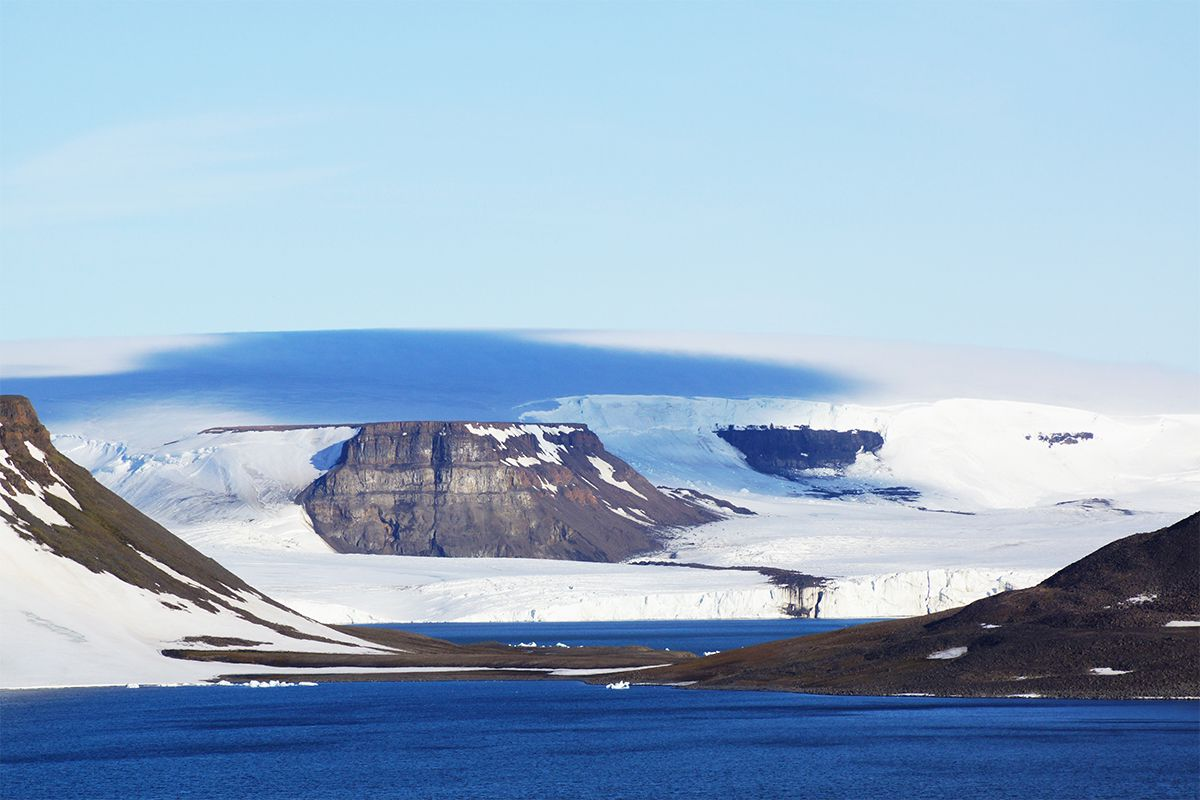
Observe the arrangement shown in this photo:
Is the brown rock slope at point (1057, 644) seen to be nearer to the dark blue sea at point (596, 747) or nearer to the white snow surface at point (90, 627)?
the dark blue sea at point (596, 747)

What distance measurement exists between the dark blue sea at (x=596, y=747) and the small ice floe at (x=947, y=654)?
4.85 metres

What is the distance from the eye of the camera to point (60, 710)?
93.6 meters

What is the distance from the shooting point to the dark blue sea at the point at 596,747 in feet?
210

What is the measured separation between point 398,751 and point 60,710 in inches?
947

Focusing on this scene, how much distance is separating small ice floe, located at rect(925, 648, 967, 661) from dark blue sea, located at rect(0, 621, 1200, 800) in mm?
4847

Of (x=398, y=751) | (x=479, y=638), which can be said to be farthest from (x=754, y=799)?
(x=479, y=638)

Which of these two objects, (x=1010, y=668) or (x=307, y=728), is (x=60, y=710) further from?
(x=1010, y=668)

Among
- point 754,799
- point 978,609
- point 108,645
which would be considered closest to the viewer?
point 754,799

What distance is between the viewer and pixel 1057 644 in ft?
305

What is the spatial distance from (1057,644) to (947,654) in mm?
6770

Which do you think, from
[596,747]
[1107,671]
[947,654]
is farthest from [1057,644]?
[596,747]

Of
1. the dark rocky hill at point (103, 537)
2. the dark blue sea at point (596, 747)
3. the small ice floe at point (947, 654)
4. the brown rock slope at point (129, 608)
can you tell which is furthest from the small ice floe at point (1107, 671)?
the dark rocky hill at point (103, 537)

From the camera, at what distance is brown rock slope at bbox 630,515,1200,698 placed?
89.4m

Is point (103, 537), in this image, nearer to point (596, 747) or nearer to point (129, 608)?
point (129, 608)
